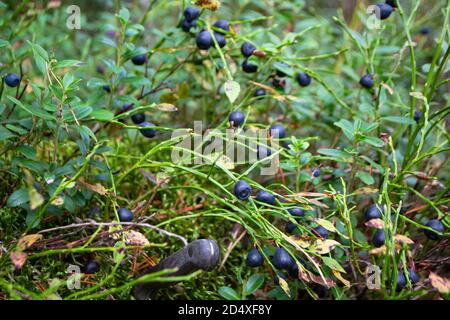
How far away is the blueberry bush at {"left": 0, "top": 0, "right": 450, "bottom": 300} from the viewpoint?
45.0 inches

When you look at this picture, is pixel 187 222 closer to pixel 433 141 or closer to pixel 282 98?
pixel 282 98

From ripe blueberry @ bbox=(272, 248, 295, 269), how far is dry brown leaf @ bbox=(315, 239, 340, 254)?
7cm

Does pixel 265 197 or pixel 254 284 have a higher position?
pixel 265 197

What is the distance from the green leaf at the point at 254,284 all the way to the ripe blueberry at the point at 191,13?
0.75 metres

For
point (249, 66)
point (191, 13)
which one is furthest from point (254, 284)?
point (191, 13)

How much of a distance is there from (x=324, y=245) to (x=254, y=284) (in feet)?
0.70

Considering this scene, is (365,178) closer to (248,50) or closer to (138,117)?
(248,50)

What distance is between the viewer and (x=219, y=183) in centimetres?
129

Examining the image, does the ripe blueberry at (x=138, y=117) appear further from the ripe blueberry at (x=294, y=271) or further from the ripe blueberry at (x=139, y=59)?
the ripe blueberry at (x=294, y=271)

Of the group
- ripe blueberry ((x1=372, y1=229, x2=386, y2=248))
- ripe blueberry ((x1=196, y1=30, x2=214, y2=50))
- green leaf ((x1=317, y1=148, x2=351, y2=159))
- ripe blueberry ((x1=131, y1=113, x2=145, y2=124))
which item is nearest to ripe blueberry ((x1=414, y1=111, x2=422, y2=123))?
green leaf ((x1=317, y1=148, x2=351, y2=159))

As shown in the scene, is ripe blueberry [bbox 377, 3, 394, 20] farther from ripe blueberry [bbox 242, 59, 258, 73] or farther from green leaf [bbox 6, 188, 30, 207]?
green leaf [bbox 6, 188, 30, 207]

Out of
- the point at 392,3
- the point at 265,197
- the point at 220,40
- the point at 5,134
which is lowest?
the point at 265,197
